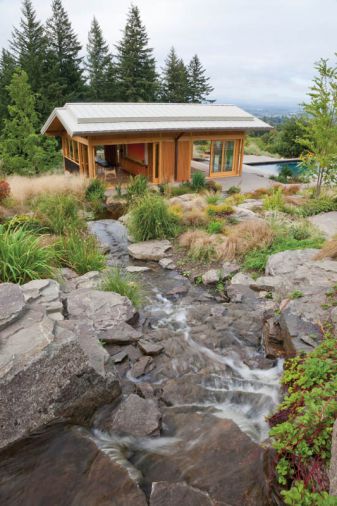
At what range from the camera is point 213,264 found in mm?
8164

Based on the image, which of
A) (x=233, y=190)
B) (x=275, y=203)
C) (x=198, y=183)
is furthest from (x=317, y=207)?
(x=198, y=183)

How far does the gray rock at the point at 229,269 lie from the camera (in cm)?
749

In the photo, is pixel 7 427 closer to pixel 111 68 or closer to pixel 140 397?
pixel 140 397

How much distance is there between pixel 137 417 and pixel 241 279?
13.4 feet

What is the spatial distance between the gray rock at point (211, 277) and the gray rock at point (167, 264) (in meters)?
0.89

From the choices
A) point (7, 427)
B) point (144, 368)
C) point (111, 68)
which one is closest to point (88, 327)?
point (144, 368)

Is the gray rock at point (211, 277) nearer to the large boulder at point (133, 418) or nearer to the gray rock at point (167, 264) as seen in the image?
the gray rock at point (167, 264)

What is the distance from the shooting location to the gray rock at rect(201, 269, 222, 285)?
738 centimetres

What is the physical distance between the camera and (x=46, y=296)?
4785 mm

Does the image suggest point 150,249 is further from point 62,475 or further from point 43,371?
point 62,475

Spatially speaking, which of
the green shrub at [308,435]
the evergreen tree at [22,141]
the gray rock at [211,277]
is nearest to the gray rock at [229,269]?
the gray rock at [211,277]

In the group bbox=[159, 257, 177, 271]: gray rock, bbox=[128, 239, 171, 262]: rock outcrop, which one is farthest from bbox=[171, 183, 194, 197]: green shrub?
bbox=[159, 257, 177, 271]: gray rock

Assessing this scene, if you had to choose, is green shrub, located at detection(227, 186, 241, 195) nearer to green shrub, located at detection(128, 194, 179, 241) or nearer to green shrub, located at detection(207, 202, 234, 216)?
green shrub, located at detection(207, 202, 234, 216)

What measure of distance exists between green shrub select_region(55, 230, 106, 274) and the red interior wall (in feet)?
36.5
